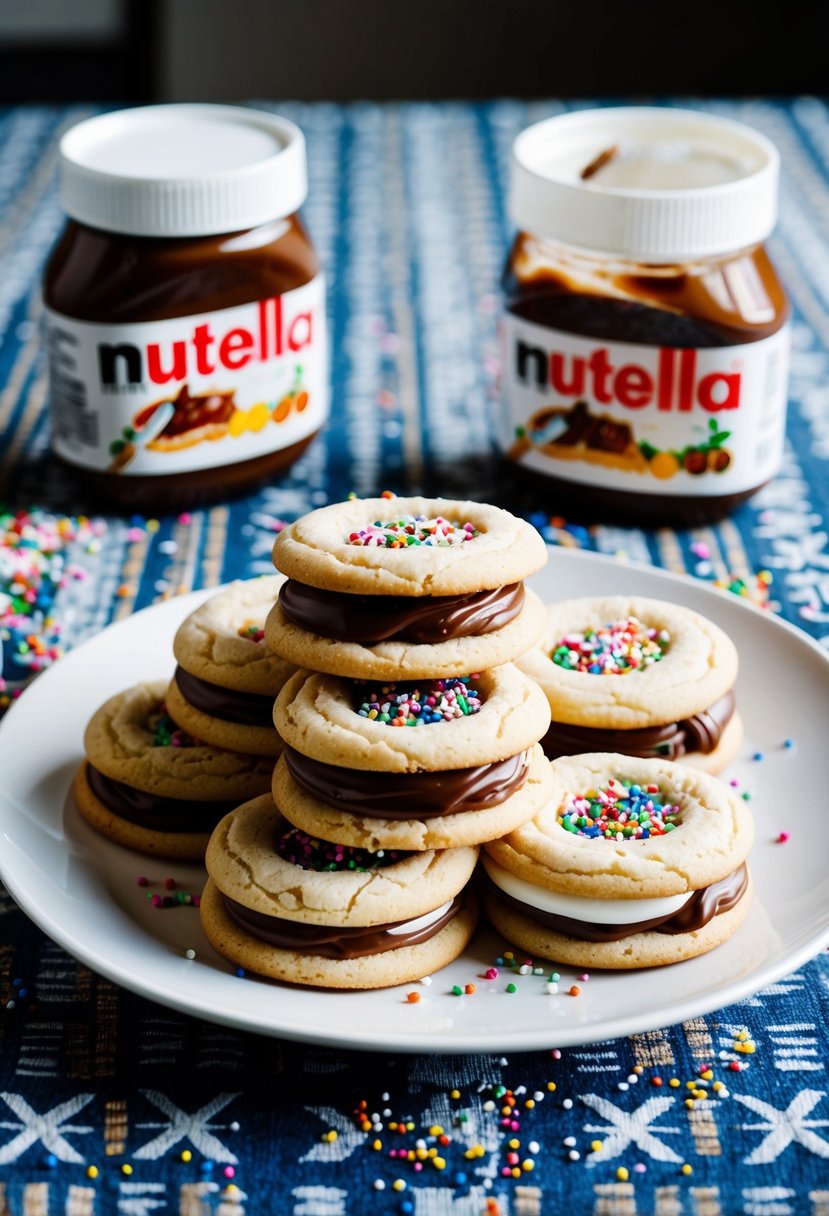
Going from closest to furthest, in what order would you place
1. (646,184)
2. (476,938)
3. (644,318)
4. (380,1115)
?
1. (380,1115)
2. (476,938)
3. (644,318)
4. (646,184)

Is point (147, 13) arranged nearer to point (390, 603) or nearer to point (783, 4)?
point (783, 4)

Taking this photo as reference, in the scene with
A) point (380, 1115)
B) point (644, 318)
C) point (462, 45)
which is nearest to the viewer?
point (380, 1115)

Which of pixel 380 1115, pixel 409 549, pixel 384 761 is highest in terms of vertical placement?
pixel 409 549

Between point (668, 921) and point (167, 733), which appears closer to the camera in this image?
point (668, 921)

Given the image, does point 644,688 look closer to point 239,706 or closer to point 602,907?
point 602,907

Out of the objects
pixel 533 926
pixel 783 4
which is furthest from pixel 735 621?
pixel 783 4

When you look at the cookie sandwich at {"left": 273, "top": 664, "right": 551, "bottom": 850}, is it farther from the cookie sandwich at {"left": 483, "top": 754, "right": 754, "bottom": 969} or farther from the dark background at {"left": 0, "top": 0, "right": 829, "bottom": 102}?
the dark background at {"left": 0, "top": 0, "right": 829, "bottom": 102}

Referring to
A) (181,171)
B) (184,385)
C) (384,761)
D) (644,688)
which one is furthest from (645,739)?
(181,171)
